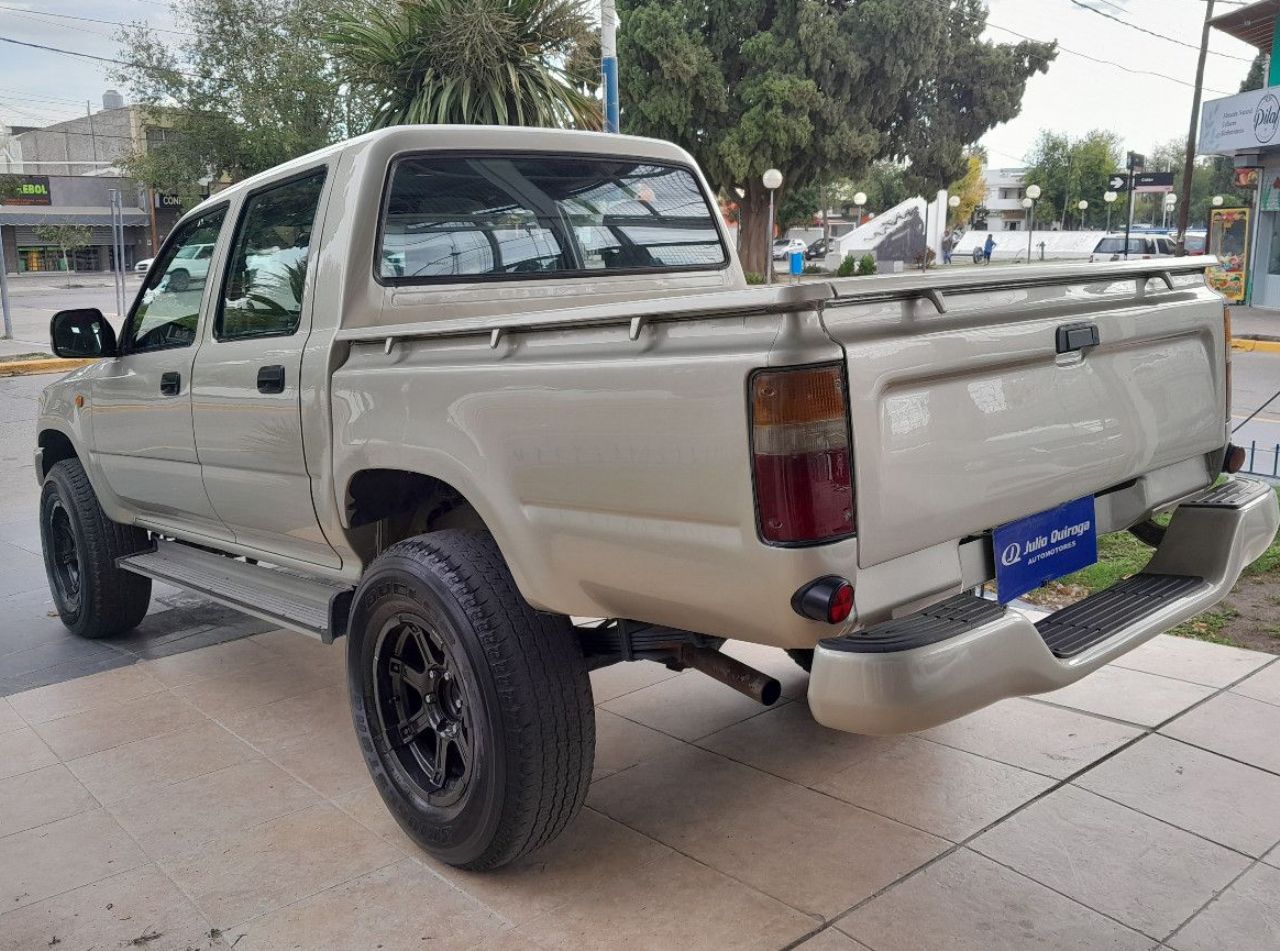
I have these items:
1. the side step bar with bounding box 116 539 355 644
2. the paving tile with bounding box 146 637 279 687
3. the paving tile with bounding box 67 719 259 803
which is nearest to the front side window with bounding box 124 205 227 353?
the side step bar with bounding box 116 539 355 644

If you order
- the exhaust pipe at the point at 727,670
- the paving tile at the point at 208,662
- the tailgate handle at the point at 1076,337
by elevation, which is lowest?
the paving tile at the point at 208,662

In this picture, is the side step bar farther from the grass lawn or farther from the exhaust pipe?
the grass lawn

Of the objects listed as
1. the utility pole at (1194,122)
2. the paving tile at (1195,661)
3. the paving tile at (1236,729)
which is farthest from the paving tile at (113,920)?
the utility pole at (1194,122)

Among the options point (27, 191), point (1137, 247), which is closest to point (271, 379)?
point (1137, 247)

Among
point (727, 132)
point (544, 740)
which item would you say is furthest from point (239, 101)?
point (544, 740)

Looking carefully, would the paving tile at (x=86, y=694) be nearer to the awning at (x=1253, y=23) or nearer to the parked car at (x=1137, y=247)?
the awning at (x=1253, y=23)

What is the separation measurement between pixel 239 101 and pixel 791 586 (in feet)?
81.8

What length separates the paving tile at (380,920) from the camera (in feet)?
9.05

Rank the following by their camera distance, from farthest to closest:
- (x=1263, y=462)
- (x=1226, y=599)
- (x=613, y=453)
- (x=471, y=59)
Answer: (x=471, y=59), (x=1263, y=462), (x=1226, y=599), (x=613, y=453)

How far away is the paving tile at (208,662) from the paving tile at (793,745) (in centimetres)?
221

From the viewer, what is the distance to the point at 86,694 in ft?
15.0

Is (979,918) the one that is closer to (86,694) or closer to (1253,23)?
(86,694)

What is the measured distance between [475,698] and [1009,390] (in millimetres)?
1468

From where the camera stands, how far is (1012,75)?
35000mm
